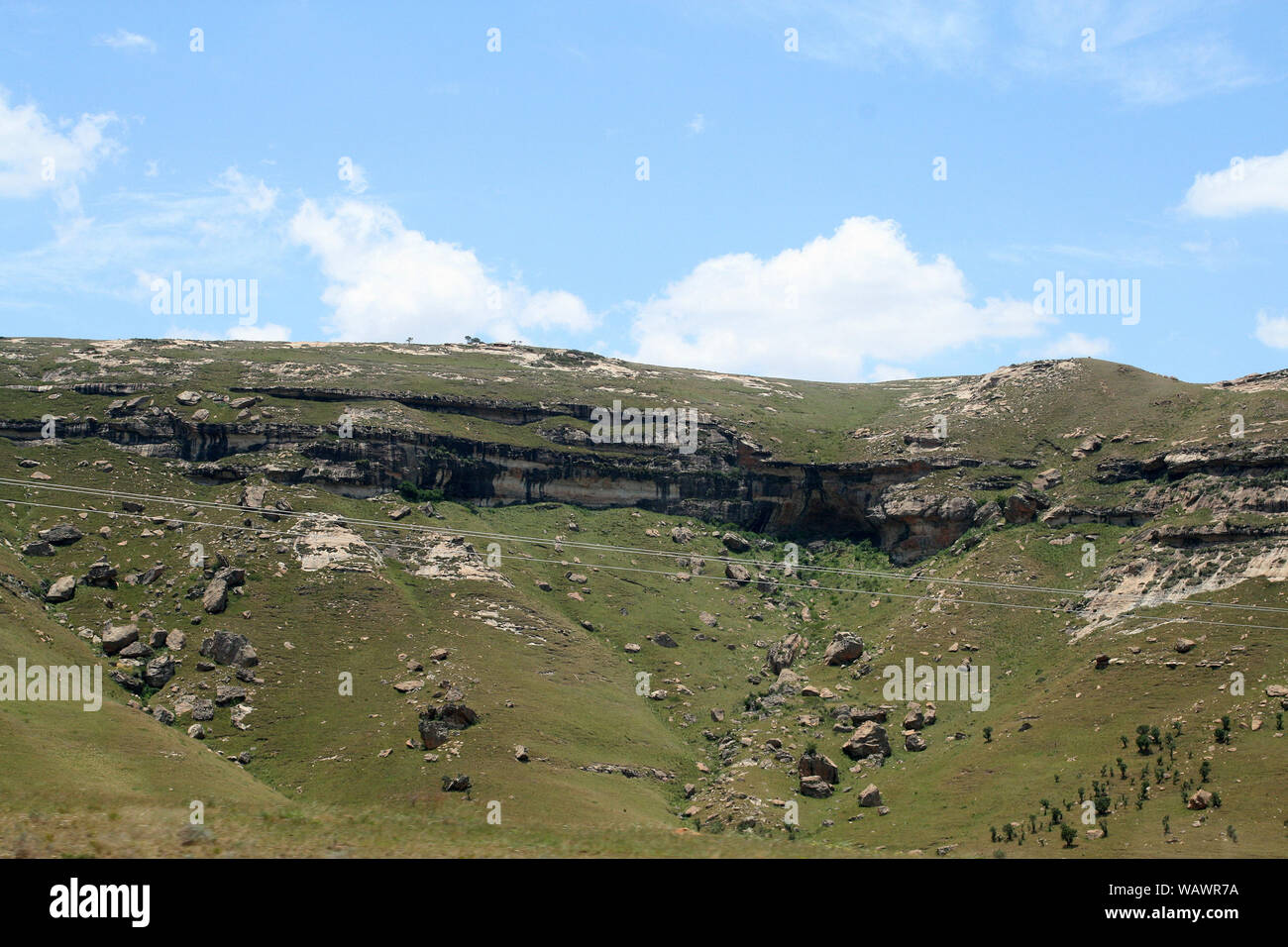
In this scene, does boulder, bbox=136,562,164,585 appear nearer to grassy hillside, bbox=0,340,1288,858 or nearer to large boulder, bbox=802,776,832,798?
grassy hillside, bbox=0,340,1288,858

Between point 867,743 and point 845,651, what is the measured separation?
→ 13.5 metres

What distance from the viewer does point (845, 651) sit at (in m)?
82.4

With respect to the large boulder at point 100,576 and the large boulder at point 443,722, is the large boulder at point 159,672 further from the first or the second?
the large boulder at point 443,722

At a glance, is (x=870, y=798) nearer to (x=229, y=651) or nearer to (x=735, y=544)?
(x=229, y=651)

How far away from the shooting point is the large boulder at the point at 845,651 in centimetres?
8244

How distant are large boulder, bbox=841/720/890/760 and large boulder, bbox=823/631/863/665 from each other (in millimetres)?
12044

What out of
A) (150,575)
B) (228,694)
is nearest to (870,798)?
(228,694)

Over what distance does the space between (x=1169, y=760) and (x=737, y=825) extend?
22835 millimetres

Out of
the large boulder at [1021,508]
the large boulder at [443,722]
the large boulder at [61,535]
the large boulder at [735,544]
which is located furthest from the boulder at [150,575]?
the large boulder at [1021,508]

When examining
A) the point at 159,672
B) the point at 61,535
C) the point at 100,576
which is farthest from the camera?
the point at 61,535

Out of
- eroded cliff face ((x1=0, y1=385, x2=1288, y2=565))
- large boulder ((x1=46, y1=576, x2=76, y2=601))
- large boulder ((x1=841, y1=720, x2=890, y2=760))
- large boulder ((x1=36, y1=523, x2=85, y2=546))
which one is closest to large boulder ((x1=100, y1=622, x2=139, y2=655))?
large boulder ((x1=46, y1=576, x2=76, y2=601))

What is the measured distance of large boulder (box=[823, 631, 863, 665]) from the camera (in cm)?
8244
